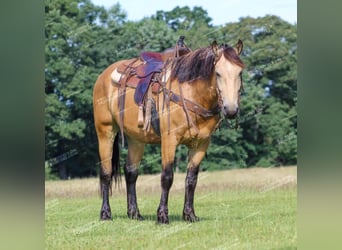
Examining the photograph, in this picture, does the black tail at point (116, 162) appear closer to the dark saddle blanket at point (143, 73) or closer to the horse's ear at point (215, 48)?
the dark saddle blanket at point (143, 73)

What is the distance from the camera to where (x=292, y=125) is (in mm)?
31562

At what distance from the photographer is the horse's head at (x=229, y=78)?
332 inches

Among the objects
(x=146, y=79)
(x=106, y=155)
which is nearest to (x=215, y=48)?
(x=146, y=79)

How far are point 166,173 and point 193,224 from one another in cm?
90

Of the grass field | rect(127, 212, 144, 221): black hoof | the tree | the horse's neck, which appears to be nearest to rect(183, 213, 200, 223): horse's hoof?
the grass field

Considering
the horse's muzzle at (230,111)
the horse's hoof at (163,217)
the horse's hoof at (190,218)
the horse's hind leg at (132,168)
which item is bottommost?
the horse's hoof at (190,218)

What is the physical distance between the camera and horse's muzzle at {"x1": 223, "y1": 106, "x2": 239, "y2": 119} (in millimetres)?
8414

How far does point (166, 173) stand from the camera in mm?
9469

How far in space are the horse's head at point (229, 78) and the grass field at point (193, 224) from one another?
1.75 m

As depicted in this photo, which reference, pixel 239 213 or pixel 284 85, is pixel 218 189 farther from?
pixel 284 85

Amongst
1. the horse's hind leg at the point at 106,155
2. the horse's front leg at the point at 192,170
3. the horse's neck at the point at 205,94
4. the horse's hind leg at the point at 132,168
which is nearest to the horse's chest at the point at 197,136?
the horse's front leg at the point at 192,170

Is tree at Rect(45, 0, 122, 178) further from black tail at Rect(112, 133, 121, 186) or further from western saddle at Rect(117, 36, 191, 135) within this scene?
western saddle at Rect(117, 36, 191, 135)

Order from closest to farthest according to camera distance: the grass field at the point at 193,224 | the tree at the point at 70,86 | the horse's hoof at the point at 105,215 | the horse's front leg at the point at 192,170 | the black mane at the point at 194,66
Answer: the grass field at the point at 193,224 → the black mane at the point at 194,66 → the horse's front leg at the point at 192,170 → the horse's hoof at the point at 105,215 → the tree at the point at 70,86

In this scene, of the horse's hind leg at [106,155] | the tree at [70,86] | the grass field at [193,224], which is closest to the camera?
the grass field at [193,224]
